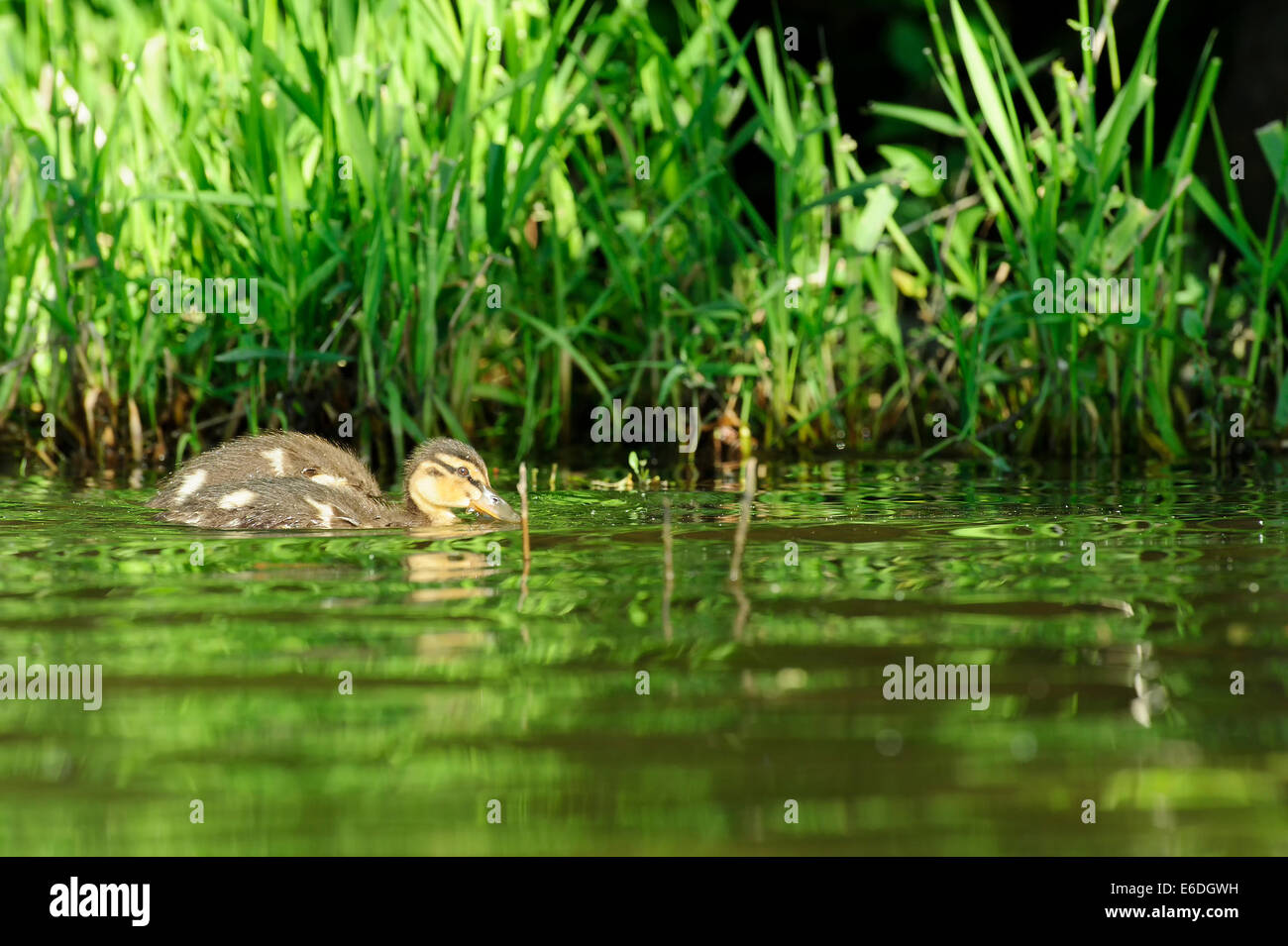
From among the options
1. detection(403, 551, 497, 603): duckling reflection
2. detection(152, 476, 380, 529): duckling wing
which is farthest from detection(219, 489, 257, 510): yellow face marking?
detection(403, 551, 497, 603): duckling reflection

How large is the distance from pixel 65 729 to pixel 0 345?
4.97 m

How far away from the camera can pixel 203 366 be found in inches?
307

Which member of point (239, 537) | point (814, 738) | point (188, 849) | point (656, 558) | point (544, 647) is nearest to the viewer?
point (188, 849)

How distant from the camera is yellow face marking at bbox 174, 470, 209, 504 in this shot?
5988 mm

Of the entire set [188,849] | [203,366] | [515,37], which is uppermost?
[515,37]

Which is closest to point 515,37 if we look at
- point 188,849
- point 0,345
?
point 0,345

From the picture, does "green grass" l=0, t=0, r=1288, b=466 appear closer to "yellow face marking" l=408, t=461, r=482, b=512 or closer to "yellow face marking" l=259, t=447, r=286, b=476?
"yellow face marking" l=259, t=447, r=286, b=476

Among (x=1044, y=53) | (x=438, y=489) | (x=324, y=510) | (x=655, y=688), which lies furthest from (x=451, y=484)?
(x=1044, y=53)

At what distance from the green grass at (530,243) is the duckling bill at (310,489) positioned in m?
0.90

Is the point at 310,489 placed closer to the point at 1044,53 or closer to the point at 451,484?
the point at 451,484

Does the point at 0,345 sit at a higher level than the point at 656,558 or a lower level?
higher

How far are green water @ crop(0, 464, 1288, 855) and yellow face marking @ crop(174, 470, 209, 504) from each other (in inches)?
8.8

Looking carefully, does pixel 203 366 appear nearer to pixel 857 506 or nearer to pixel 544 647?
pixel 857 506

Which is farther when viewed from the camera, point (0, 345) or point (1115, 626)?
point (0, 345)
